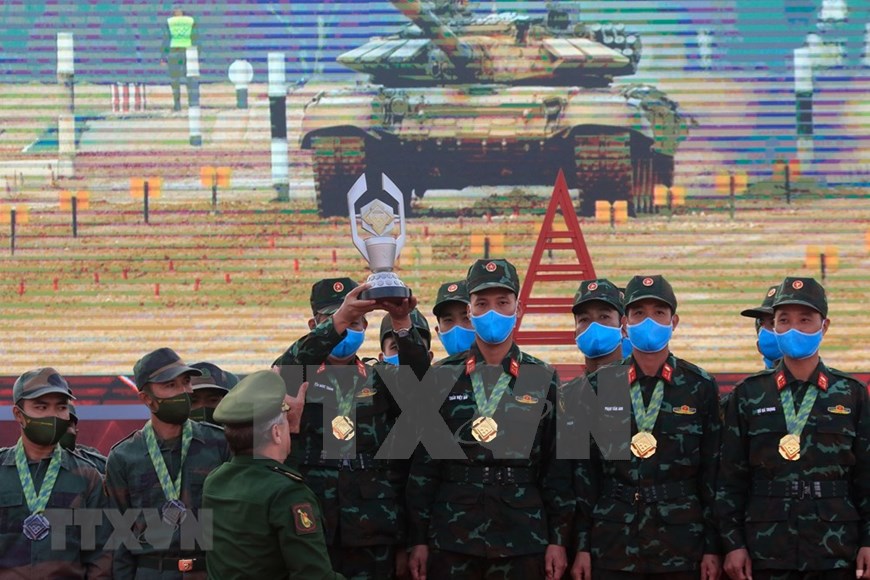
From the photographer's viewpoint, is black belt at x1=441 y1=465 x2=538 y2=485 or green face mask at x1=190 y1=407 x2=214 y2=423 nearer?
black belt at x1=441 y1=465 x2=538 y2=485

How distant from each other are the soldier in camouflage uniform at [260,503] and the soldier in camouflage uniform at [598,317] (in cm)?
210

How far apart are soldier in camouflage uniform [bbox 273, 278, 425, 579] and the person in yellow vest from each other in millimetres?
5704

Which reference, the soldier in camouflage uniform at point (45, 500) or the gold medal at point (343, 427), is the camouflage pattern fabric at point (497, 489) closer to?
the gold medal at point (343, 427)

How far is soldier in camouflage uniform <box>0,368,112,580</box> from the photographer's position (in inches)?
198

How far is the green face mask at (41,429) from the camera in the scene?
5.17m

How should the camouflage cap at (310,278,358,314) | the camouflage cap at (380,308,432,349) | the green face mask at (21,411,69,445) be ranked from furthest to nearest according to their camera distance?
the camouflage cap at (380,308,432,349) < the camouflage cap at (310,278,358,314) < the green face mask at (21,411,69,445)

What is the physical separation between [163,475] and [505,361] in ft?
5.02

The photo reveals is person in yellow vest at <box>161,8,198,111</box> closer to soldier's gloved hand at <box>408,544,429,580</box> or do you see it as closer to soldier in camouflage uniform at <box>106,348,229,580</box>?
soldier in camouflage uniform at <box>106,348,229,580</box>

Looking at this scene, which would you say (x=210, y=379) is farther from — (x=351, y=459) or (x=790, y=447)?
(x=790, y=447)

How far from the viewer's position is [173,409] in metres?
5.02

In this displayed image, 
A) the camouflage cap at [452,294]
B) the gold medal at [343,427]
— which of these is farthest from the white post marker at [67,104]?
the gold medal at [343,427]

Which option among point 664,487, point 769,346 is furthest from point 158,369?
point 769,346

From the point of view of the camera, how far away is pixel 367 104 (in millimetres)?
10039

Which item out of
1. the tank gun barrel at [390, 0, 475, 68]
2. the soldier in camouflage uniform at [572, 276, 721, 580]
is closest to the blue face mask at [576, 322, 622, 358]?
the soldier in camouflage uniform at [572, 276, 721, 580]
